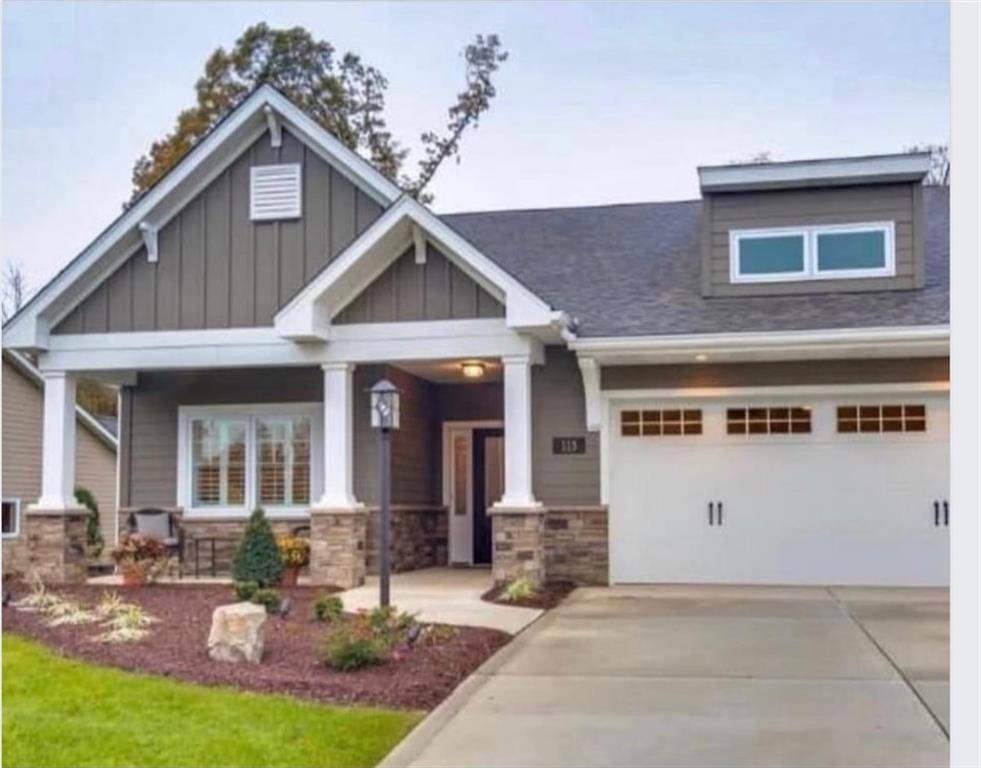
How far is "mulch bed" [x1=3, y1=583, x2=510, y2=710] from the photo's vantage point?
272 inches

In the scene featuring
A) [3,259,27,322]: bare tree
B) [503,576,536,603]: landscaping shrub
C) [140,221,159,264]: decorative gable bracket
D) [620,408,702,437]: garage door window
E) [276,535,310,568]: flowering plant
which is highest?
[3,259,27,322]: bare tree

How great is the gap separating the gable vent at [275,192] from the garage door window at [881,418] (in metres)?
7.19

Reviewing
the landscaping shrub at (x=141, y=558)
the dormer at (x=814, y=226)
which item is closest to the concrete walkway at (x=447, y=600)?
the landscaping shrub at (x=141, y=558)

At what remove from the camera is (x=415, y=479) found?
14750 millimetres

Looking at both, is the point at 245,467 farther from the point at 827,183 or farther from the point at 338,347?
the point at 827,183

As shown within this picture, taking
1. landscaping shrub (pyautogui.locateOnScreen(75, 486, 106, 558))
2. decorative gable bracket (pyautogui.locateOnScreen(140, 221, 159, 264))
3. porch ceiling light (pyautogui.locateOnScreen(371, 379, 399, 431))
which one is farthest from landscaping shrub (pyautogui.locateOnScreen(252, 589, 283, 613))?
landscaping shrub (pyautogui.locateOnScreen(75, 486, 106, 558))

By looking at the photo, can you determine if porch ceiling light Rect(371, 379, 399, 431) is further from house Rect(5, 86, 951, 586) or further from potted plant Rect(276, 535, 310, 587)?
potted plant Rect(276, 535, 310, 587)

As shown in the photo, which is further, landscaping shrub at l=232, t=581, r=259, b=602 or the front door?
the front door

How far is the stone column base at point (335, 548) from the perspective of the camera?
41.1ft

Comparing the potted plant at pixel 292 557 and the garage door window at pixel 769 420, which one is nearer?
the potted plant at pixel 292 557

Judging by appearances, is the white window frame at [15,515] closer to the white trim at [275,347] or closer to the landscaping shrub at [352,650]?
the white trim at [275,347]

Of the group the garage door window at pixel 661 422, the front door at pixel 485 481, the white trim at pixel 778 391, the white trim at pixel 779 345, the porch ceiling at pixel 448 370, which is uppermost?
the white trim at pixel 779 345

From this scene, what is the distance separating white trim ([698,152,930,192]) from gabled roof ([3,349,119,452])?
11.9m

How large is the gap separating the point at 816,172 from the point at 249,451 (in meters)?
8.21
